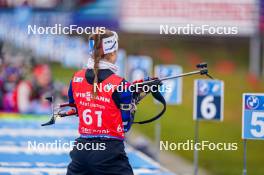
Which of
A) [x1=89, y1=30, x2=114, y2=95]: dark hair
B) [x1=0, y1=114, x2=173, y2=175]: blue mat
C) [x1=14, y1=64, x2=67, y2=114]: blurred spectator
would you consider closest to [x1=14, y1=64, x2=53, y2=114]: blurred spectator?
[x1=14, y1=64, x2=67, y2=114]: blurred spectator

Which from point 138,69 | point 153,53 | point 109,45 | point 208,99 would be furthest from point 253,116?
point 153,53

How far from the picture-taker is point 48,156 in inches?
435

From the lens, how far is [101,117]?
6098 millimetres

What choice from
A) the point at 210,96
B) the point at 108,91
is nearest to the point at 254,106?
the point at 210,96

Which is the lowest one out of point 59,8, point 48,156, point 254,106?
point 48,156

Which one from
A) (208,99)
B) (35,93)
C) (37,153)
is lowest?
(37,153)

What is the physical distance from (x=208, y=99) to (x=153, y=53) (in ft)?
70.0

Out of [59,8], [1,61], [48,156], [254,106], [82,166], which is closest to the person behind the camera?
[82,166]

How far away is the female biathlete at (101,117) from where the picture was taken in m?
6.02

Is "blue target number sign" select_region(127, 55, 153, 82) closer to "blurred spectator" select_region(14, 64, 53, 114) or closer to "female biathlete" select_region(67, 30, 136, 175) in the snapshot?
"blurred spectator" select_region(14, 64, 53, 114)

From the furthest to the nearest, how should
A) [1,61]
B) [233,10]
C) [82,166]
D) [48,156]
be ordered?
1. [233,10]
2. [1,61]
3. [48,156]
4. [82,166]

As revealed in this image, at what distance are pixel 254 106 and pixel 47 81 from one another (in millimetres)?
12440

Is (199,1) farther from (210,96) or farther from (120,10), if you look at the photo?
(210,96)

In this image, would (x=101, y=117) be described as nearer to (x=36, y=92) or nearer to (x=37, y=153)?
(x=37, y=153)
